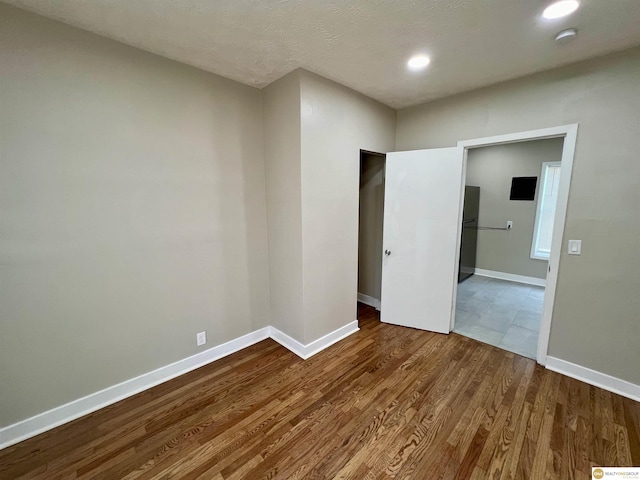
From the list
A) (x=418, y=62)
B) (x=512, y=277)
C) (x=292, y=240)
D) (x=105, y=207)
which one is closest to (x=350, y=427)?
(x=292, y=240)

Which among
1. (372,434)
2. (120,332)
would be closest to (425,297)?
(372,434)

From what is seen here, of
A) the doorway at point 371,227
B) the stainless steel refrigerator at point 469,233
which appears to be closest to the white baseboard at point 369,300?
the doorway at point 371,227

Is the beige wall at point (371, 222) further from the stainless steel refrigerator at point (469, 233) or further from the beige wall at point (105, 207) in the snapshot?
the stainless steel refrigerator at point (469, 233)

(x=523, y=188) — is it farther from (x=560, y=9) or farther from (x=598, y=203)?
(x=560, y=9)

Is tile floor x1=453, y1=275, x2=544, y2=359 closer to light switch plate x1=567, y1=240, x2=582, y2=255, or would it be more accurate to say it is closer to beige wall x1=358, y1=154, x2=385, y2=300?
light switch plate x1=567, y1=240, x2=582, y2=255

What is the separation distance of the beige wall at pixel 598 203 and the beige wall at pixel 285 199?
2.01 metres

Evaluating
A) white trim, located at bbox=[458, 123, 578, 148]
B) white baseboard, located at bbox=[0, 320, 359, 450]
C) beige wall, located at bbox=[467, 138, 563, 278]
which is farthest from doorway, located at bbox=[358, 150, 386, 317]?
beige wall, located at bbox=[467, 138, 563, 278]

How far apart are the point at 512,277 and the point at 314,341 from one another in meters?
4.37

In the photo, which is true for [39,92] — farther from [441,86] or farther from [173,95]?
[441,86]

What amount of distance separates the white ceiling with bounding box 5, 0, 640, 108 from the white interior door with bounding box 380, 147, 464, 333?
33.7 inches

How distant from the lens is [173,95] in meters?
2.09

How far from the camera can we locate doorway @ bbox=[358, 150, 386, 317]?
352 centimetres

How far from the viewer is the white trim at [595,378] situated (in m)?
2.03

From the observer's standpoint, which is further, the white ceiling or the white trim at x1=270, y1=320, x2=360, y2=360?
the white trim at x1=270, y1=320, x2=360, y2=360
